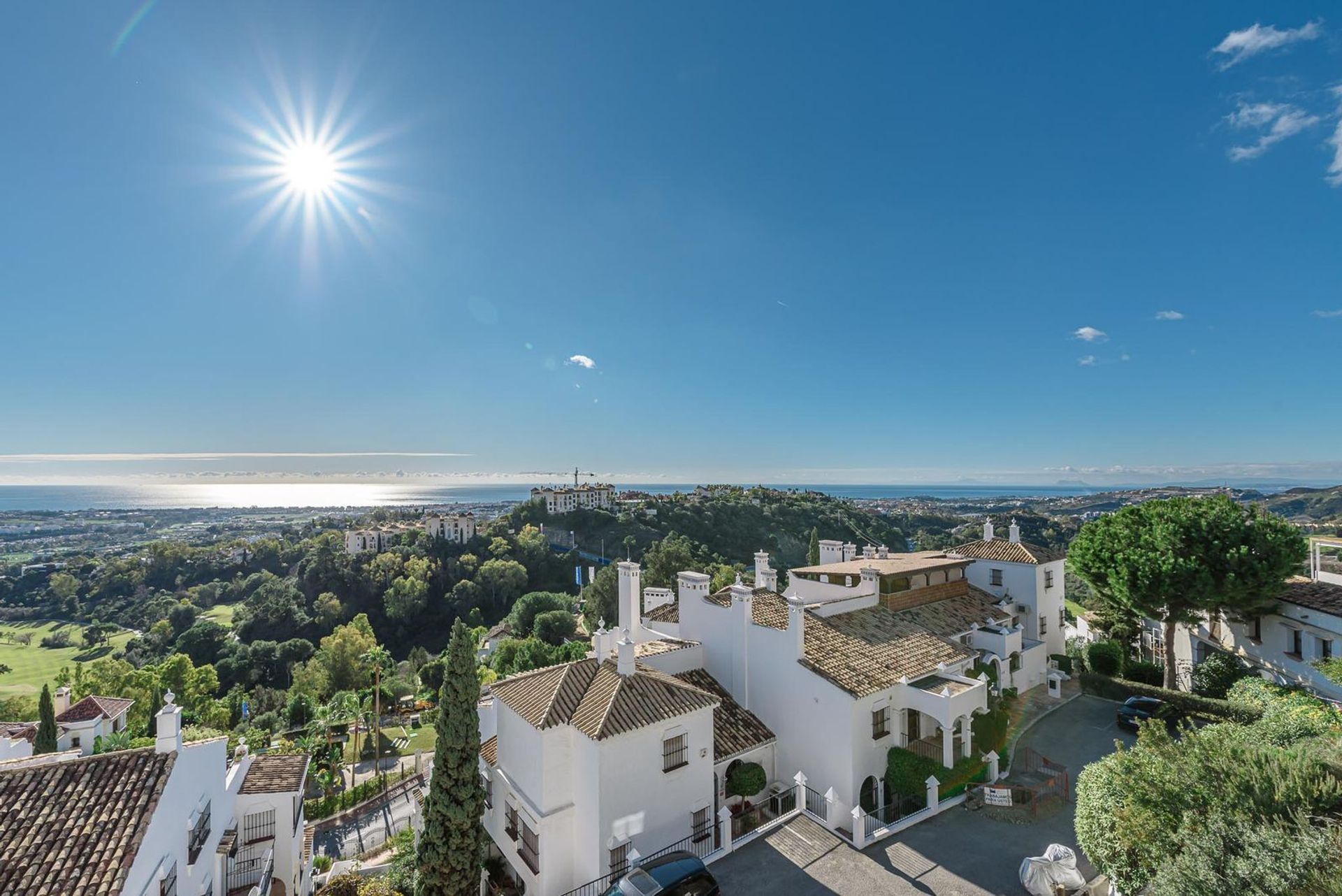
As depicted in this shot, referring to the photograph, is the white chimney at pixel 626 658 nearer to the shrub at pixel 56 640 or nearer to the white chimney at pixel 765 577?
the white chimney at pixel 765 577

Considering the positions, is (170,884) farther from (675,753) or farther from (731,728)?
(731,728)

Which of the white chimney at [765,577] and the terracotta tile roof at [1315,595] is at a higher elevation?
the white chimney at [765,577]

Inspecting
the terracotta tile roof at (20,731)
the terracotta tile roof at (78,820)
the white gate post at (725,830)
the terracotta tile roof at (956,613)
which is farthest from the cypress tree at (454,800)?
the terracotta tile roof at (20,731)

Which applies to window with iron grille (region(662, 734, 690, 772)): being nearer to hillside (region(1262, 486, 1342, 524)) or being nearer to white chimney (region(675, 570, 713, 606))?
white chimney (region(675, 570, 713, 606))

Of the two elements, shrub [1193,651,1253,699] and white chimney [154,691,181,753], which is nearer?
white chimney [154,691,181,753]

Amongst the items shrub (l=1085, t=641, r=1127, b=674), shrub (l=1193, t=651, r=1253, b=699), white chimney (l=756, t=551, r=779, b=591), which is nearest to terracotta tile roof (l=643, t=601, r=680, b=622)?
white chimney (l=756, t=551, r=779, b=591)

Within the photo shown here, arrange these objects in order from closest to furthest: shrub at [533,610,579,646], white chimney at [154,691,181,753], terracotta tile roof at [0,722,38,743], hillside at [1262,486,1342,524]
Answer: white chimney at [154,691,181,753], terracotta tile roof at [0,722,38,743], shrub at [533,610,579,646], hillside at [1262,486,1342,524]

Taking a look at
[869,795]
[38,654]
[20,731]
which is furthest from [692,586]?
[38,654]
